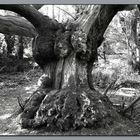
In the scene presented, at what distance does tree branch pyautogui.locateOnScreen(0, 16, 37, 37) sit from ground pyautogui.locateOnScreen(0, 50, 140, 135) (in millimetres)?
1326

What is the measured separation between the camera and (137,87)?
5.29 m

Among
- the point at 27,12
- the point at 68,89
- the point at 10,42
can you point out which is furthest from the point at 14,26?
the point at 10,42

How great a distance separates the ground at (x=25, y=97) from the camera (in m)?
2.87

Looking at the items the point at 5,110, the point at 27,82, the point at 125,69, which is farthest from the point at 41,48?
the point at 27,82

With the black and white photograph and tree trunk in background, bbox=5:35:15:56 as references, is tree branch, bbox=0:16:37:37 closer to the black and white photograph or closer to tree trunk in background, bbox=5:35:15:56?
the black and white photograph

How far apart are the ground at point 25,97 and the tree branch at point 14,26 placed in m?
1.33

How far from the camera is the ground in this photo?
9.42 feet

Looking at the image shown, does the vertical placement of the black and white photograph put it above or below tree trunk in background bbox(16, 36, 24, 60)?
below

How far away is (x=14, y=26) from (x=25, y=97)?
4.81ft

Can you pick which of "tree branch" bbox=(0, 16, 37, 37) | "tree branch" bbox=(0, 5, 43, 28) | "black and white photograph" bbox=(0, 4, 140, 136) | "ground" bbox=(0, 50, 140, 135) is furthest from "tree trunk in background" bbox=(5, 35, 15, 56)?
"tree branch" bbox=(0, 5, 43, 28)

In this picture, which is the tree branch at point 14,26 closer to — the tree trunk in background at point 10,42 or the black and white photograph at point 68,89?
the black and white photograph at point 68,89

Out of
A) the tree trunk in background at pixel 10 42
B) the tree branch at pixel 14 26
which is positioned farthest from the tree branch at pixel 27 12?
the tree trunk in background at pixel 10 42

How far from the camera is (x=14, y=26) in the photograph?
16.2 ft

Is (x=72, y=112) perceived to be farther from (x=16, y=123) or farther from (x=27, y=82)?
(x=27, y=82)
